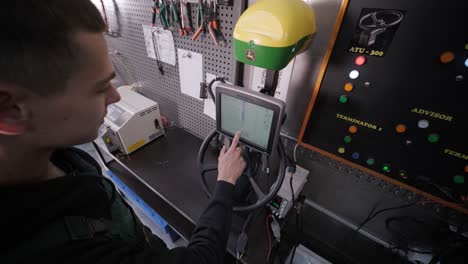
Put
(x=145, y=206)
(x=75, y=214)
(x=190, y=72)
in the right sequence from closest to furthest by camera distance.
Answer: (x=75, y=214) → (x=190, y=72) → (x=145, y=206)

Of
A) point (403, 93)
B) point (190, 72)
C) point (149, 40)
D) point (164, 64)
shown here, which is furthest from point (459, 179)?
point (149, 40)

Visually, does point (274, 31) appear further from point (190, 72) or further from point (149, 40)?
point (149, 40)

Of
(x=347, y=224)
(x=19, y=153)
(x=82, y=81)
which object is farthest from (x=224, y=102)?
(x=347, y=224)

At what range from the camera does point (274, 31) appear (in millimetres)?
457

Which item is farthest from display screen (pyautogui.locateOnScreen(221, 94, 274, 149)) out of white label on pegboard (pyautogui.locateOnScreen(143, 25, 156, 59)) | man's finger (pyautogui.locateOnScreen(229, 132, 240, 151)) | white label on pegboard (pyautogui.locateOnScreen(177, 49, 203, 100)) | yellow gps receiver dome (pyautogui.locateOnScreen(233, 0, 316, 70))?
white label on pegboard (pyautogui.locateOnScreen(143, 25, 156, 59))

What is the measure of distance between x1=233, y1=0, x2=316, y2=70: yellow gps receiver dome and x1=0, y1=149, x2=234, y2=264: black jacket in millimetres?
480

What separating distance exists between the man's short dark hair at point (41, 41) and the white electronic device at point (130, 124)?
2.44 ft

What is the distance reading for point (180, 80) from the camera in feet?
3.55

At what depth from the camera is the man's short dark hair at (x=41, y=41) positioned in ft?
0.85

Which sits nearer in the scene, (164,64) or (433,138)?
(433,138)

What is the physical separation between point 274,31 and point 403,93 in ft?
1.32

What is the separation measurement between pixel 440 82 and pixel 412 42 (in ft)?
0.40

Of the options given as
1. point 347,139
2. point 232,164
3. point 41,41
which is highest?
point 41,41

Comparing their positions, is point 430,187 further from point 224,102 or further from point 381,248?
point 224,102
